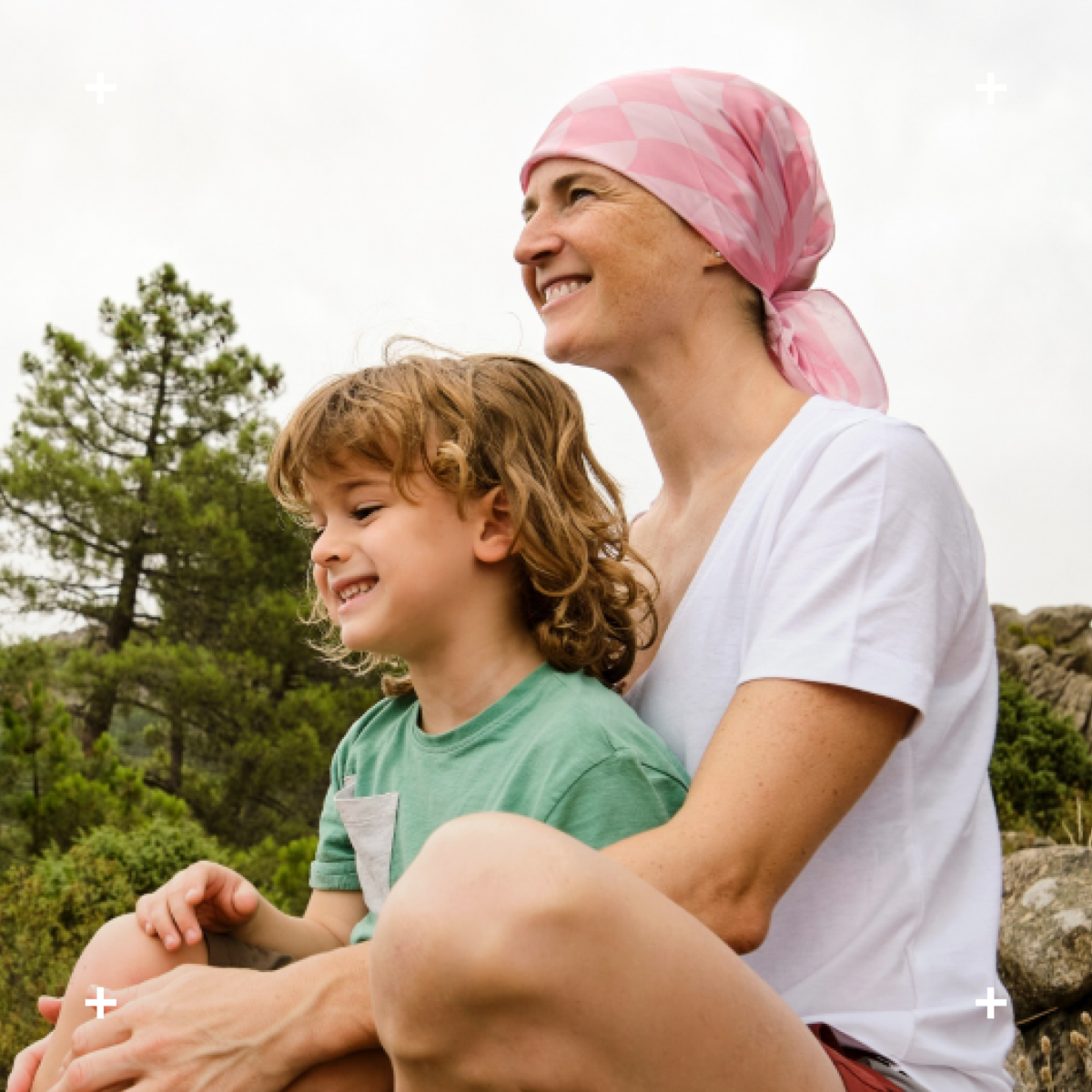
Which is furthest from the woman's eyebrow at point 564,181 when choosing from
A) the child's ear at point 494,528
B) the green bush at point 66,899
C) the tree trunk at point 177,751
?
the tree trunk at point 177,751

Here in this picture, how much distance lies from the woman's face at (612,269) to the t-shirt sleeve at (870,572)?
54 cm

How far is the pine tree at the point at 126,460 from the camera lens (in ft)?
51.6

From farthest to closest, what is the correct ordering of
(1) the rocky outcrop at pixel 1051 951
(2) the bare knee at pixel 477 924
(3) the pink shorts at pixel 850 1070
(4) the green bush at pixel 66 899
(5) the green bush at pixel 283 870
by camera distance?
(5) the green bush at pixel 283 870 → (4) the green bush at pixel 66 899 → (1) the rocky outcrop at pixel 1051 951 → (3) the pink shorts at pixel 850 1070 → (2) the bare knee at pixel 477 924

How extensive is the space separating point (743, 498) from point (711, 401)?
0.32 m

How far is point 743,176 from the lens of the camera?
7.75ft

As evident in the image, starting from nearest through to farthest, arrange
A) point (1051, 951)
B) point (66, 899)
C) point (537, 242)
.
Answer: point (537, 242)
point (1051, 951)
point (66, 899)

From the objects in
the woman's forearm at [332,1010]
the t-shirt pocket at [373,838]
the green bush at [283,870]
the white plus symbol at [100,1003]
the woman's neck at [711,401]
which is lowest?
the green bush at [283,870]

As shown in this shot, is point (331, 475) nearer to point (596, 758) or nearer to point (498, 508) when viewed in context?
point (498, 508)

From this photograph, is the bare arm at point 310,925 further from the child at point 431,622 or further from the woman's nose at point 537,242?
the woman's nose at point 537,242

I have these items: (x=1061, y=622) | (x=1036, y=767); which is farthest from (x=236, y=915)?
(x=1061, y=622)

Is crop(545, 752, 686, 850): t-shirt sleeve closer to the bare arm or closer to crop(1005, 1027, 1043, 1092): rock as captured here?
the bare arm

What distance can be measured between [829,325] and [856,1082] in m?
1.44

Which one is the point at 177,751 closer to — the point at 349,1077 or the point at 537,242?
the point at 537,242

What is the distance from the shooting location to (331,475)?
2127 mm
